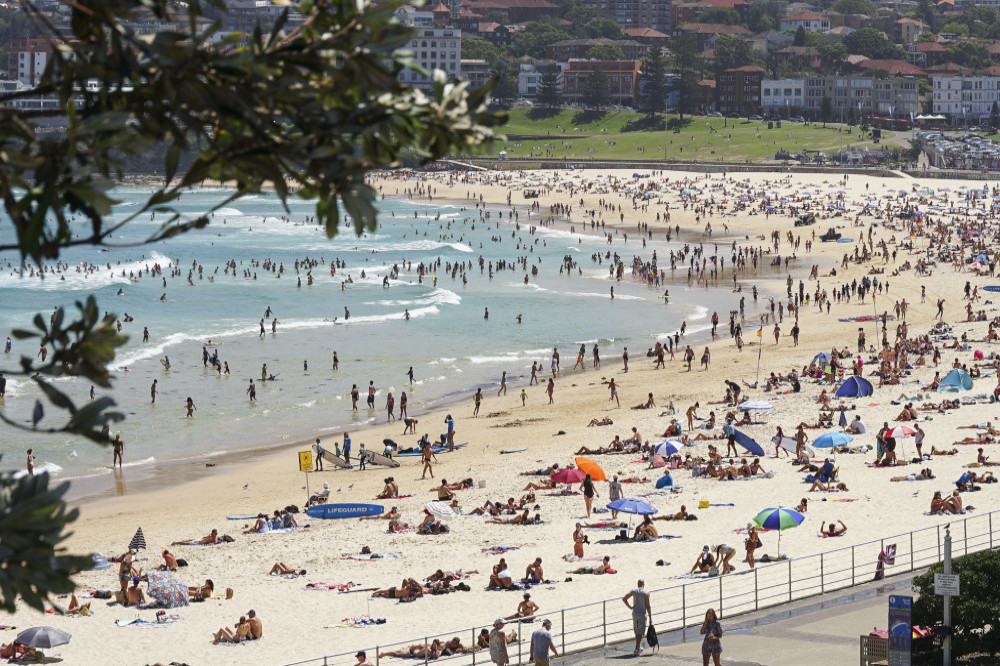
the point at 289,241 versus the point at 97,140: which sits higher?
the point at 97,140

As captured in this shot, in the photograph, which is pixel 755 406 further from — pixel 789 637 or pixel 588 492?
pixel 789 637

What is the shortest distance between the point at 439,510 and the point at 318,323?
28.0m

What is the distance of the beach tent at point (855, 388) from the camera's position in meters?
29.0

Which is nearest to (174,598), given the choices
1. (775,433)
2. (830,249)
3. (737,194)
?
(775,433)

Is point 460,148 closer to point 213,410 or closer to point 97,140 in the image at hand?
point 97,140

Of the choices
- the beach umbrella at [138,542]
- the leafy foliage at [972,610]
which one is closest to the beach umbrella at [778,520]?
the leafy foliage at [972,610]

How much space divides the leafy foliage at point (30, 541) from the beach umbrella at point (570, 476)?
19519 millimetres

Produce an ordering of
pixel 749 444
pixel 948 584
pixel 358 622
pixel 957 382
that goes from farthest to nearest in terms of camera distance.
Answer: pixel 957 382 → pixel 749 444 → pixel 358 622 → pixel 948 584

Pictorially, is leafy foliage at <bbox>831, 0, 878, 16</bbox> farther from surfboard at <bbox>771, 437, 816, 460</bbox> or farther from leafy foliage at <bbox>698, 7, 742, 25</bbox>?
surfboard at <bbox>771, 437, 816, 460</bbox>

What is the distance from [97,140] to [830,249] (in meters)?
66.5

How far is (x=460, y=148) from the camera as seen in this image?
325 centimetres

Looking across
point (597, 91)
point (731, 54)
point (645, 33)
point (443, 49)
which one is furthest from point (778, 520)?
point (645, 33)

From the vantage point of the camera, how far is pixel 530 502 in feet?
71.7

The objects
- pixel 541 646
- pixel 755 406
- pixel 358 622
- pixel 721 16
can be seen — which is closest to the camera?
pixel 541 646
